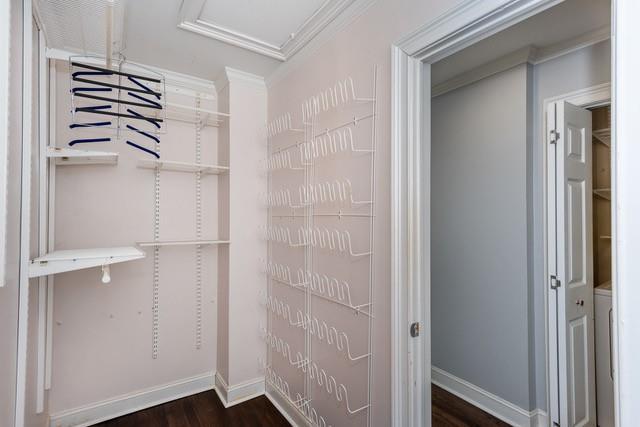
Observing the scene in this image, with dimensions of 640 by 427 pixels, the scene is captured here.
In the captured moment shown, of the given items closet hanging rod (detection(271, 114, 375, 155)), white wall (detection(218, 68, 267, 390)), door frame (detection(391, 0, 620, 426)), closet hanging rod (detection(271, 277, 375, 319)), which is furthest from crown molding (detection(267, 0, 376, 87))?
closet hanging rod (detection(271, 277, 375, 319))

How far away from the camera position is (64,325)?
211 cm

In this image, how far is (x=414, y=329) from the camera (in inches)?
53.8

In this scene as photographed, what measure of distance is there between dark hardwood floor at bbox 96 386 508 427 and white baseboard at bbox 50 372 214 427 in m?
0.04

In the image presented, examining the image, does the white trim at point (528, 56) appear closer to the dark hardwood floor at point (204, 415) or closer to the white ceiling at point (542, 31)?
the white ceiling at point (542, 31)

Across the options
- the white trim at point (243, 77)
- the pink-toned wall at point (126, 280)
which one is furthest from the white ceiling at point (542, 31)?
the pink-toned wall at point (126, 280)

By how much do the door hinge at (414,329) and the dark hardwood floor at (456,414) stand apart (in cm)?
127

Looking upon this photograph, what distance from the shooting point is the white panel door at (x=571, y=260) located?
75.7 inches

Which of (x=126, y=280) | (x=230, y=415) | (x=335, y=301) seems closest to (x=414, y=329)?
(x=335, y=301)

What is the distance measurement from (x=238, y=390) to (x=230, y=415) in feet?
0.60

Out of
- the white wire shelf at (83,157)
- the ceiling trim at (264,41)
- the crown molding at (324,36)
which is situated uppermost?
the ceiling trim at (264,41)

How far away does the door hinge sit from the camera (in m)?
1.36

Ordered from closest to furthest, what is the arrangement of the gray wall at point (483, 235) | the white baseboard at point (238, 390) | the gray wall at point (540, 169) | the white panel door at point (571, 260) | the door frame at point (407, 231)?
the door frame at point (407, 231), the white panel door at point (571, 260), the gray wall at point (540, 169), the gray wall at point (483, 235), the white baseboard at point (238, 390)

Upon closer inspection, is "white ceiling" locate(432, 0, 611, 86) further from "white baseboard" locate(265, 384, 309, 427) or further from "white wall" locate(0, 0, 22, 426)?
"white baseboard" locate(265, 384, 309, 427)

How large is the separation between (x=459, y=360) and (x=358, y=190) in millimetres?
1829
